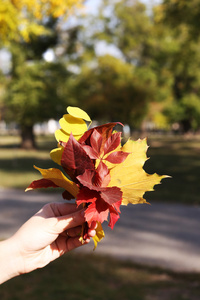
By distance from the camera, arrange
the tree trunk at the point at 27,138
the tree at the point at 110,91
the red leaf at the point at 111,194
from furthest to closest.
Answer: the tree trunk at the point at 27,138 < the tree at the point at 110,91 < the red leaf at the point at 111,194

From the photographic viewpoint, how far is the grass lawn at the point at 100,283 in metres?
4.05

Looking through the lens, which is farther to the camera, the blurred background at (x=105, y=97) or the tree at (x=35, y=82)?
the tree at (x=35, y=82)

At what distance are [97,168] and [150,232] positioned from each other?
5.36 metres

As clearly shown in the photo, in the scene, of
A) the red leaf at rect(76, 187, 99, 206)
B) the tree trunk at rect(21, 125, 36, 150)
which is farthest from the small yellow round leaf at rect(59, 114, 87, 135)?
the tree trunk at rect(21, 125, 36, 150)

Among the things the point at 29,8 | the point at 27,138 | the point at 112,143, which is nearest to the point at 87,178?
the point at 112,143

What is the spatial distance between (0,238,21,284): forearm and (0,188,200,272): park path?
358 cm

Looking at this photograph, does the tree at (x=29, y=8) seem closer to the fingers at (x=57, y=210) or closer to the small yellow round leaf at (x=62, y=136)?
the fingers at (x=57, y=210)

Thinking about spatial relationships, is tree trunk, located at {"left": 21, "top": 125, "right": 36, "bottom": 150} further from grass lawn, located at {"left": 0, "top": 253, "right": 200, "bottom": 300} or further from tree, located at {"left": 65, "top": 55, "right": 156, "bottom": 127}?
grass lawn, located at {"left": 0, "top": 253, "right": 200, "bottom": 300}

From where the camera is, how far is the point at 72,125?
136cm

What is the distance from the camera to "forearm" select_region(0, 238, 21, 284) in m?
1.67

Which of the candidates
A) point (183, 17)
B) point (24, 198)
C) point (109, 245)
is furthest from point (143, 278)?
point (183, 17)

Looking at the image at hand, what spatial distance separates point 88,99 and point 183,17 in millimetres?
10898

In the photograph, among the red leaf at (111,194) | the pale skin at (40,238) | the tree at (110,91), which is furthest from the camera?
the tree at (110,91)

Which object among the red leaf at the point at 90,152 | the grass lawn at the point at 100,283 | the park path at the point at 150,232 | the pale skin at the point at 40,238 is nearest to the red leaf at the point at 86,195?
the red leaf at the point at 90,152
